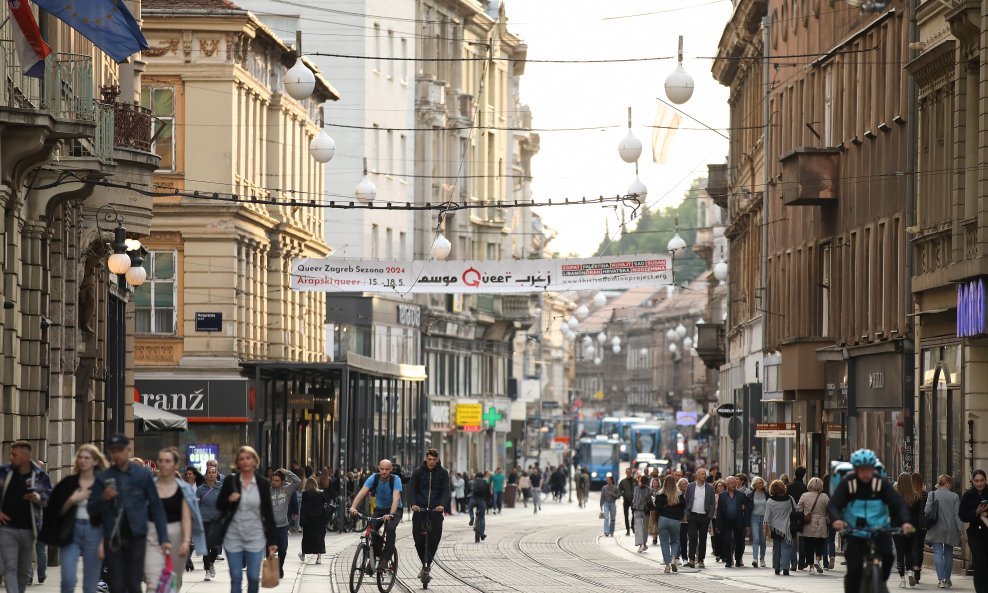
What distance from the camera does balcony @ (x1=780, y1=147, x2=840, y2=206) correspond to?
43156 millimetres

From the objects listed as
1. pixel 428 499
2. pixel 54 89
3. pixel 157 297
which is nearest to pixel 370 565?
pixel 428 499

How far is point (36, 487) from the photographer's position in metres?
19.7

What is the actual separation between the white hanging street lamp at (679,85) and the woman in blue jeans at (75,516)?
1444 centimetres

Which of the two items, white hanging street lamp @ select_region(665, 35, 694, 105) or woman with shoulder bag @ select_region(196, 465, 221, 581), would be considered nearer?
woman with shoulder bag @ select_region(196, 465, 221, 581)

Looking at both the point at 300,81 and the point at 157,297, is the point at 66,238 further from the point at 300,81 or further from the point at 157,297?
the point at 157,297

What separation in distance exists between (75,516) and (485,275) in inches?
1155

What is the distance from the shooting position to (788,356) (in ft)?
151

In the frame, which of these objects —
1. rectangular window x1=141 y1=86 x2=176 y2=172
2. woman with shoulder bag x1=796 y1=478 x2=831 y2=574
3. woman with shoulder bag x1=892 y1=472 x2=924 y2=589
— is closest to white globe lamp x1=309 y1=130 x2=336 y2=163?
woman with shoulder bag x1=796 y1=478 x2=831 y2=574

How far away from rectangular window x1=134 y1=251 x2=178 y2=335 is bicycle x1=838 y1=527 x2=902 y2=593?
124 feet

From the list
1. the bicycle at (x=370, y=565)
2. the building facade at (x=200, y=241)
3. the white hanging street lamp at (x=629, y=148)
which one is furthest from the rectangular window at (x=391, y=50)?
the bicycle at (x=370, y=565)

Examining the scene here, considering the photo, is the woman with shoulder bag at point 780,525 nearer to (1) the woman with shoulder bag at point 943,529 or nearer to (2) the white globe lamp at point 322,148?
(1) the woman with shoulder bag at point 943,529

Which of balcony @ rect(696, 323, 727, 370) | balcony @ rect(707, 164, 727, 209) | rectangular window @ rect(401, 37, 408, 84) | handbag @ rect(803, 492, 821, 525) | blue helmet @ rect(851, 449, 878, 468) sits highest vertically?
rectangular window @ rect(401, 37, 408, 84)

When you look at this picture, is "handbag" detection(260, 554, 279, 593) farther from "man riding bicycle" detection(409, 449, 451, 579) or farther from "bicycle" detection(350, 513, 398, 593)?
"man riding bicycle" detection(409, 449, 451, 579)

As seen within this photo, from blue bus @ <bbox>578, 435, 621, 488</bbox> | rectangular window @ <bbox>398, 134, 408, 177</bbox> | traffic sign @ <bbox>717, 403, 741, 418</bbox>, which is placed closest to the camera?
traffic sign @ <bbox>717, 403, 741, 418</bbox>
